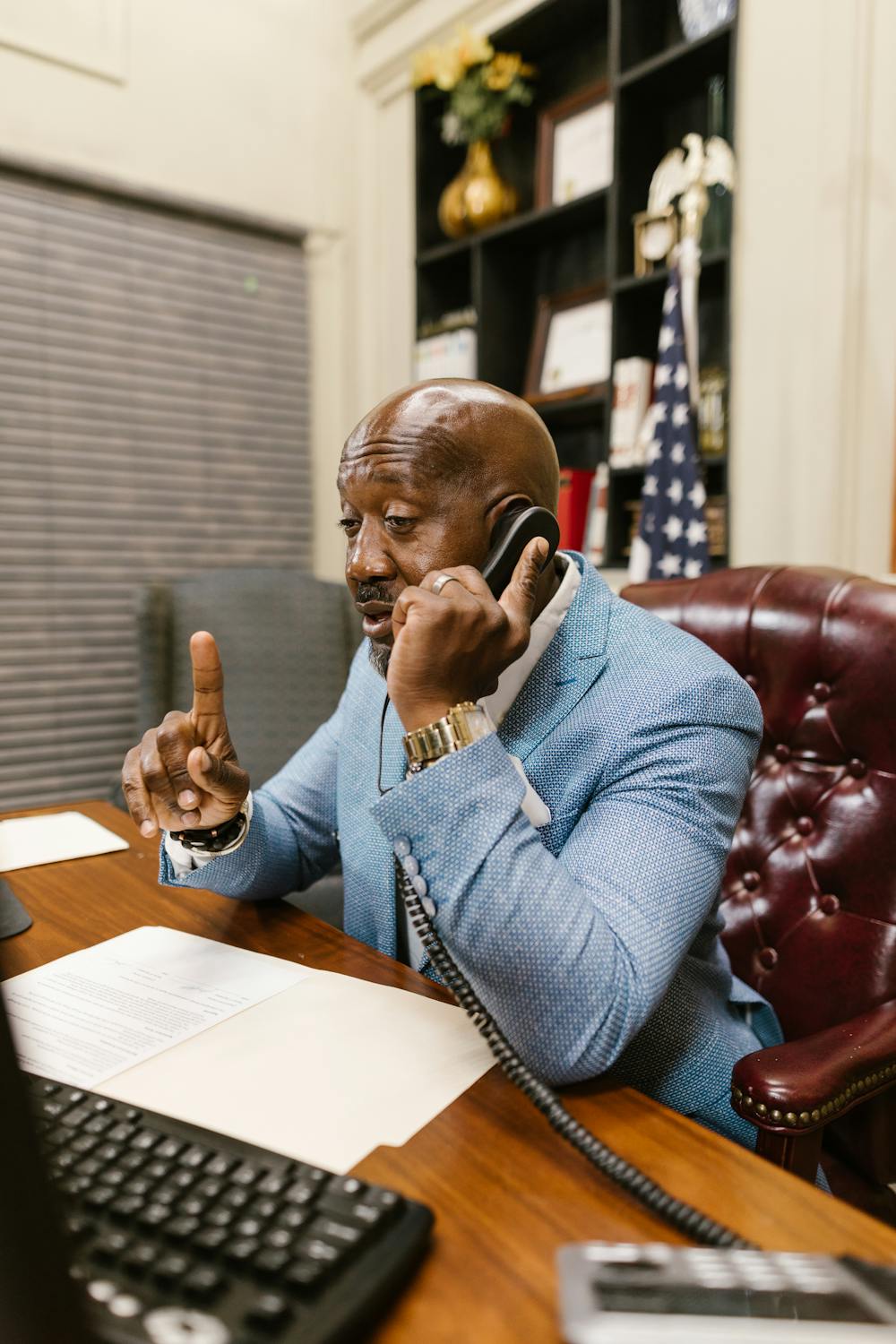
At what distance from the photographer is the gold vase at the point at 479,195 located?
310cm

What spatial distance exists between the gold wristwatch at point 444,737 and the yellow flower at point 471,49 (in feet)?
9.55

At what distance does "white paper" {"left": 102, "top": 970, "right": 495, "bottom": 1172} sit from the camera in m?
0.64

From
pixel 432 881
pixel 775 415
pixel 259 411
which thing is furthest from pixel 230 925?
pixel 259 411

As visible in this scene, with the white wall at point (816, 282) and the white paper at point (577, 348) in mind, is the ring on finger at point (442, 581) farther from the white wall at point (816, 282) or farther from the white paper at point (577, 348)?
the white paper at point (577, 348)

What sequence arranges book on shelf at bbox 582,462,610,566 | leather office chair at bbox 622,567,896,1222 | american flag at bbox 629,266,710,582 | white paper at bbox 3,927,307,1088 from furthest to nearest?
book on shelf at bbox 582,462,610,566 < american flag at bbox 629,266,710,582 < leather office chair at bbox 622,567,896,1222 < white paper at bbox 3,927,307,1088

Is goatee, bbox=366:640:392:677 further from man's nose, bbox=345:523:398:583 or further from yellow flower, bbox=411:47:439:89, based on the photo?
yellow flower, bbox=411:47:439:89

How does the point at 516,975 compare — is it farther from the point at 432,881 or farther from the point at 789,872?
the point at 789,872

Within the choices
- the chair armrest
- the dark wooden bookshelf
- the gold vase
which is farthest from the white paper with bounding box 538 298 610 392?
the chair armrest

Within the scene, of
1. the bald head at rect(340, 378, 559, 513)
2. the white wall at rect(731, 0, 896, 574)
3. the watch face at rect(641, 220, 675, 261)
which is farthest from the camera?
the watch face at rect(641, 220, 675, 261)

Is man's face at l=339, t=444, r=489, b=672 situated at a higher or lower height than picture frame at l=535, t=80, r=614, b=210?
lower

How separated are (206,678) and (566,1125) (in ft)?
1.99

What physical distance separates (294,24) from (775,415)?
254 cm

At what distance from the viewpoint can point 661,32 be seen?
9.04 ft

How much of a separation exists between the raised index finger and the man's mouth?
0.17 meters
